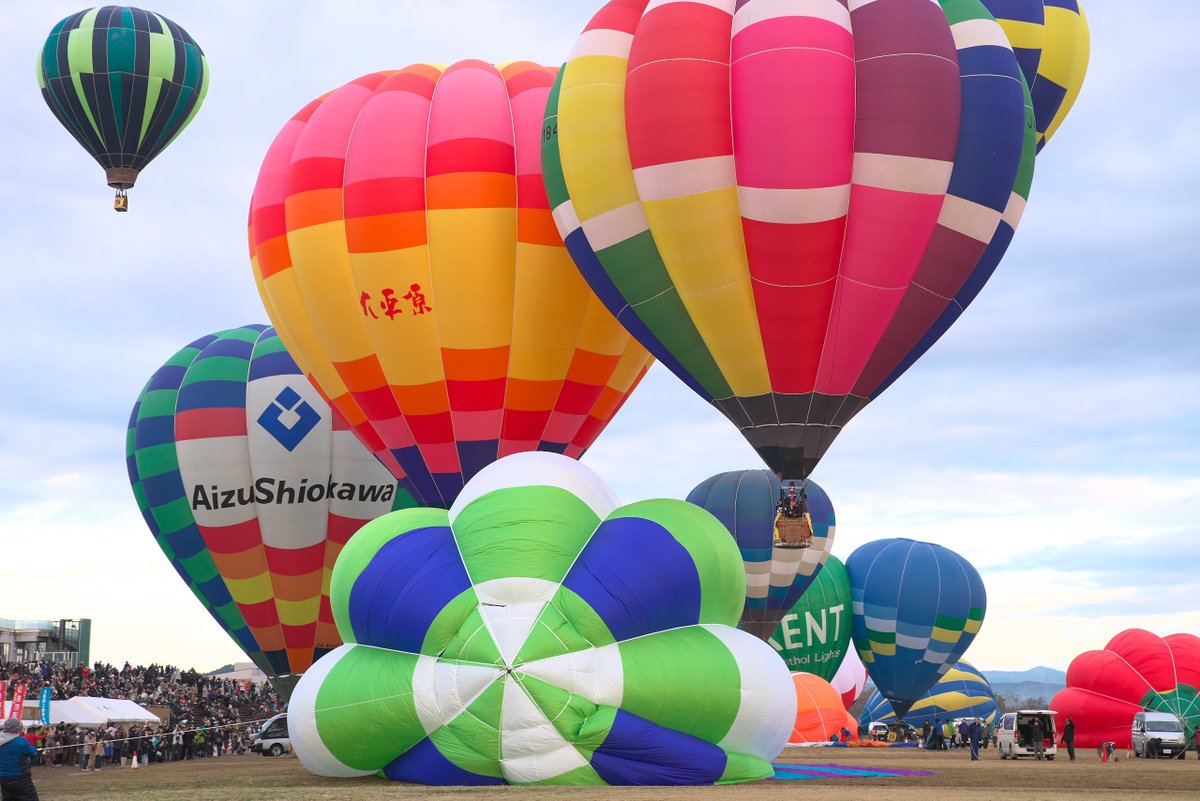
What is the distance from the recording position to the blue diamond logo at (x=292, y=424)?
20.3 m

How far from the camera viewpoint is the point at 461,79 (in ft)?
58.0

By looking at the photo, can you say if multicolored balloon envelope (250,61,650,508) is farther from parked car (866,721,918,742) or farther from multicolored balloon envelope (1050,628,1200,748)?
parked car (866,721,918,742)

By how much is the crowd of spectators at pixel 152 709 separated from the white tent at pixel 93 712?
307mm

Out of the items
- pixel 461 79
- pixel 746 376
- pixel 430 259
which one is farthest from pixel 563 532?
pixel 461 79

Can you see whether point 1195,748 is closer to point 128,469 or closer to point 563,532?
point 563,532

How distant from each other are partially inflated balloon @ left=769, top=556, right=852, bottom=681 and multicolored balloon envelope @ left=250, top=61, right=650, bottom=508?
1477 centimetres

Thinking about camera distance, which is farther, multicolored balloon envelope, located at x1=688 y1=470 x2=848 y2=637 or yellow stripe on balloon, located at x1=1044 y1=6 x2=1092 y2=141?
multicolored balloon envelope, located at x1=688 y1=470 x2=848 y2=637

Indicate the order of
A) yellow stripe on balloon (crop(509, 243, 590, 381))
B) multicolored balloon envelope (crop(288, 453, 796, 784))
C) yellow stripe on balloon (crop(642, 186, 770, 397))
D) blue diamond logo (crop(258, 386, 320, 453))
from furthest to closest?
blue diamond logo (crop(258, 386, 320, 453)) < yellow stripe on balloon (crop(509, 243, 590, 381)) < yellow stripe on balloon (crop(642, 186, 770, 397)) < multicolored balloon envelope (crop(288, 453, 796, 784))

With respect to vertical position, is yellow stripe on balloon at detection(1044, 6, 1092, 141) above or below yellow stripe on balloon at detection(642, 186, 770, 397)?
above

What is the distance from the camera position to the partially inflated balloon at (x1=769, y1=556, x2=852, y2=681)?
31172mm

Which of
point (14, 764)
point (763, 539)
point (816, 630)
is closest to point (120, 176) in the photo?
point (763, 539)

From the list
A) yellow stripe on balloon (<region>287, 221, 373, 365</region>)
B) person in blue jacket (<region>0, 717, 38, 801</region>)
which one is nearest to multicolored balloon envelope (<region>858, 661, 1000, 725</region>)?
yellow stripe on balloon (<region>287, 221, 373, 365</region>)

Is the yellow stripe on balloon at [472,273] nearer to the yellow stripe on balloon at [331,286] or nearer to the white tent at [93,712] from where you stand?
the yellow stripe on balloon at [331,286]

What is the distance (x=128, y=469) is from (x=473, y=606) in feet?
35.3
